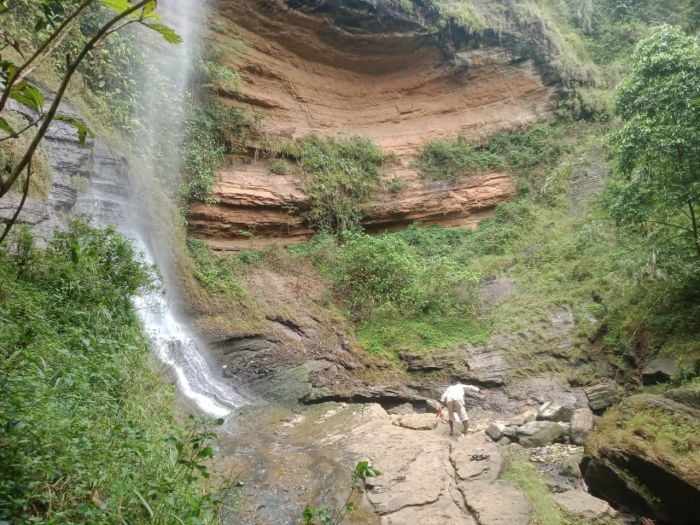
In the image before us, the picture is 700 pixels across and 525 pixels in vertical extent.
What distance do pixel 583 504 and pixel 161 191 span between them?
10.8m

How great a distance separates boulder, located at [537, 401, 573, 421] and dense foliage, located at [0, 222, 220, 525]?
19.4 feet

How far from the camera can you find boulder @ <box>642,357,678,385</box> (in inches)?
309

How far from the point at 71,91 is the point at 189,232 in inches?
172

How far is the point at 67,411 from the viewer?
335 cm

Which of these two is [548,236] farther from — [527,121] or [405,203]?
[527,121]

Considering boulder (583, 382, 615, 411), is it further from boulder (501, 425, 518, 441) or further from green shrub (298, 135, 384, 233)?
green shrub (298, 135, 384, 233)

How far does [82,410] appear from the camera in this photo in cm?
360

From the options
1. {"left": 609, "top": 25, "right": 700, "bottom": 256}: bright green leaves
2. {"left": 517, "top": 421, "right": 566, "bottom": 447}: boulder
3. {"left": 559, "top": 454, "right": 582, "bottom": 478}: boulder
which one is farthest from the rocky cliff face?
{"left": 559, "top": 454, "right": 582, "bottom": 478}: boulder

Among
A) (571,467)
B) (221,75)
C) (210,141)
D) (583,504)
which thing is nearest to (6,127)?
(583,504)

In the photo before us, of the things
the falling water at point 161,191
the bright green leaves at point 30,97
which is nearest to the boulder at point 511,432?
the falling water at point 161,191

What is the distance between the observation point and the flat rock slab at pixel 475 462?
5.78 meters

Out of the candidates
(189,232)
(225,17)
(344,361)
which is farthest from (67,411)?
(225,17)

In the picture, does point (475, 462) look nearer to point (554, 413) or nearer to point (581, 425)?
point (581, 425)

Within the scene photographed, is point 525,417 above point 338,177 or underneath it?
underneath
